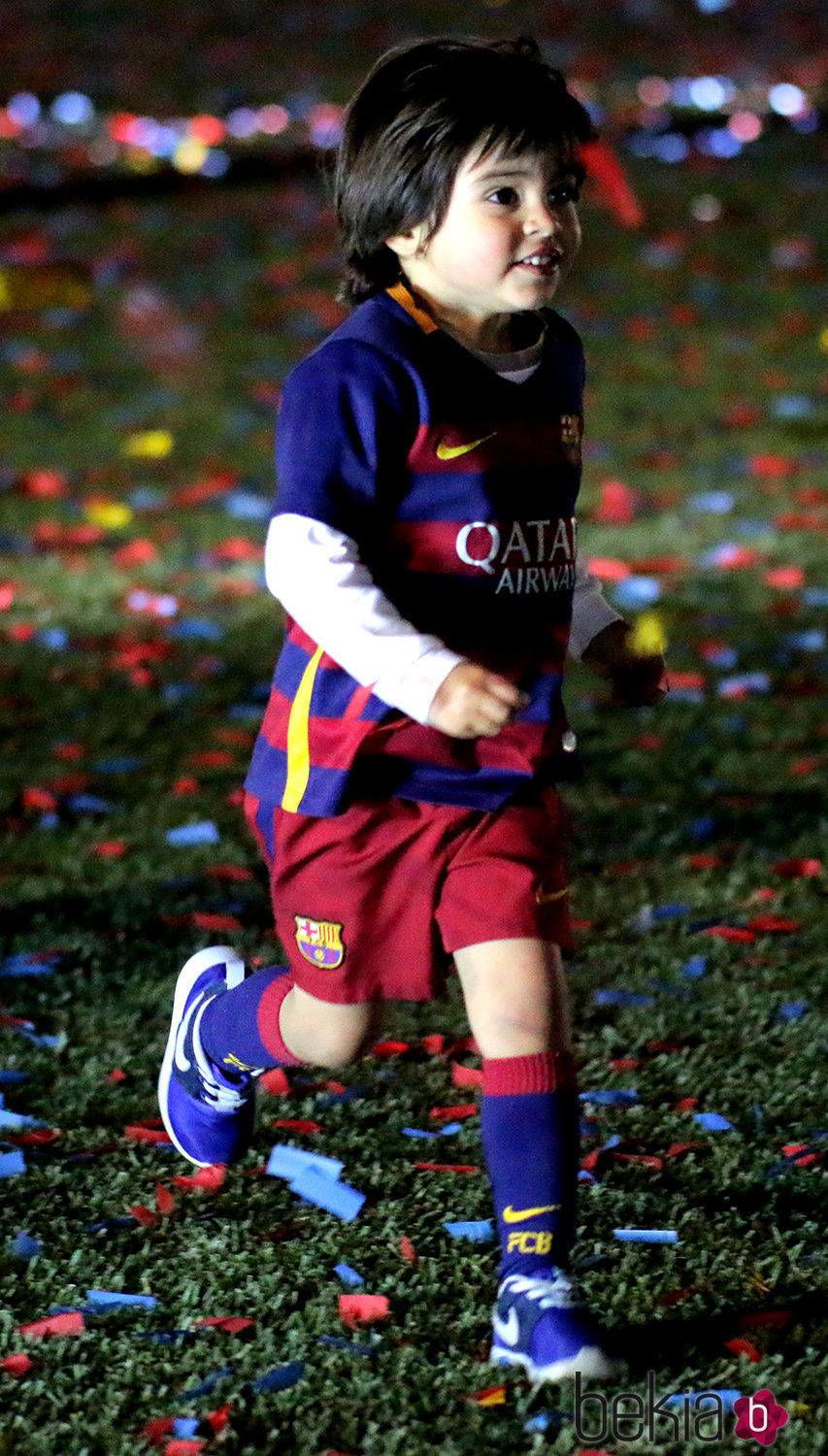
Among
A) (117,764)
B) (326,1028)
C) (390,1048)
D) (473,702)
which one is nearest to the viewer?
(473,702)

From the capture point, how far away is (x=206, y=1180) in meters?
3.08

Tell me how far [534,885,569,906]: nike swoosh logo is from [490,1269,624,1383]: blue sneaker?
0.44m

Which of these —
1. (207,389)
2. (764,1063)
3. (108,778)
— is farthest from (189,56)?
(764,1063)

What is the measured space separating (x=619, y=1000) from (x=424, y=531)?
51.9 inches

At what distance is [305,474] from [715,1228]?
117 centimetres

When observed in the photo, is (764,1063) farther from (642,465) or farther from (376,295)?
(642,465)

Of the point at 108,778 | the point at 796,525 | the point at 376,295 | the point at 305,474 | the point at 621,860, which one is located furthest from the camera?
the point at 796,525

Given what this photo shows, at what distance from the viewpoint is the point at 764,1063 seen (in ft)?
11.3

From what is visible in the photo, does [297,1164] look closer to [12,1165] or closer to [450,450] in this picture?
[12,1165]

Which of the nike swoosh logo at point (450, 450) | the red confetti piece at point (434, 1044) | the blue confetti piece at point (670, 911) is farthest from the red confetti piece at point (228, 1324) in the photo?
the blue confetti piece at point (670, 911)

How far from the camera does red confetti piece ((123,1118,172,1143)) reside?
3221mm

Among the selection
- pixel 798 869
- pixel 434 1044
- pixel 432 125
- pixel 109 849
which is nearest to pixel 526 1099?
pixel 434 1044

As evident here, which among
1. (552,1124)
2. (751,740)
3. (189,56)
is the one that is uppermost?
(552,1124)

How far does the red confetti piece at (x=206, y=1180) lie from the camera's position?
10.1ft
